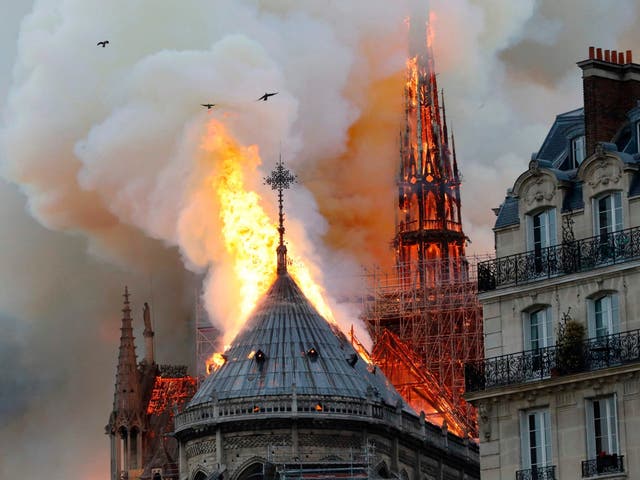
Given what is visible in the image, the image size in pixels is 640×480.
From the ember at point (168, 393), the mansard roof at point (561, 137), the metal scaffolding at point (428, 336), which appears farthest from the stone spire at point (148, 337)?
the mansard roof at point (561, 137)

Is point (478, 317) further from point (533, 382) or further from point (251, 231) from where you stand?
point (533, 382)

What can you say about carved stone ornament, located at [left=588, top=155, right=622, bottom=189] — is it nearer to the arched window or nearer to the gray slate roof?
the gray slate roof

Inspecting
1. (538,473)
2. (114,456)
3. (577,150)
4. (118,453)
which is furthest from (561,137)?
(114,456)

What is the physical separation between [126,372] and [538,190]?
208 feet

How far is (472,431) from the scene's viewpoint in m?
134

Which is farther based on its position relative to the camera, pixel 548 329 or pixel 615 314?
pixel 548 329

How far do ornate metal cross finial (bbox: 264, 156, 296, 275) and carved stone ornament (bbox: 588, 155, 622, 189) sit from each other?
49.8 metres

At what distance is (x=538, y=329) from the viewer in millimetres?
77062

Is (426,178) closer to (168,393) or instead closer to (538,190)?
(168,393)

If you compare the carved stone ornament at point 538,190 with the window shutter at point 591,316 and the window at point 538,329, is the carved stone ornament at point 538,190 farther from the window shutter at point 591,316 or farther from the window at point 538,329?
the window shutter at point 591,316

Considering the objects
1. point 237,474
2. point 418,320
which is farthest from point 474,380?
point 418,320

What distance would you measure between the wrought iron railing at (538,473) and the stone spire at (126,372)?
208ft

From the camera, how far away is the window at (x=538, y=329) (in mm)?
76625

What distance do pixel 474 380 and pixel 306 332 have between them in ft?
143
